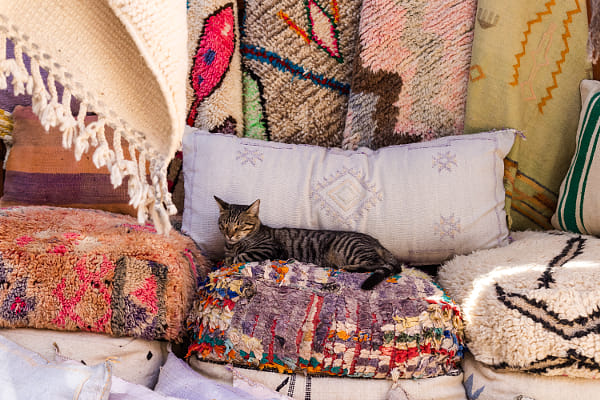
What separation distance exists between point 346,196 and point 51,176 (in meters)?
0.98

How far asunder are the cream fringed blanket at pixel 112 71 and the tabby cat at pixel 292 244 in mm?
866

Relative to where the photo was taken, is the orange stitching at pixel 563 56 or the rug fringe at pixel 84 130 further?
the orange stitching at pixel 563 56

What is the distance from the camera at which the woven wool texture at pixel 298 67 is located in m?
1.63

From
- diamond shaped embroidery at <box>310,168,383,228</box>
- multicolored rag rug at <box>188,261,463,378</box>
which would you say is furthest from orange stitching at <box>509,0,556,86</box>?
multicolored rag rug at <box>188,261,463,378</box>

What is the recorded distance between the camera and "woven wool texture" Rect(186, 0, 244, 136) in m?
1.56

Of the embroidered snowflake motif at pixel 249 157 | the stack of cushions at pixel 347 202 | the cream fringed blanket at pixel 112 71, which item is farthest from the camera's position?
the embroidered snowflake motif at pixel 249 157

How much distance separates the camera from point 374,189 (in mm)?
1371

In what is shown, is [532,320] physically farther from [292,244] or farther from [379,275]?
[292,244]

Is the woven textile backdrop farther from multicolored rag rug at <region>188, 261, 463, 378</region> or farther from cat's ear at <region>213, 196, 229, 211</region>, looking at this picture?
cat's ear at <region>213, 196, 229, 211</region>

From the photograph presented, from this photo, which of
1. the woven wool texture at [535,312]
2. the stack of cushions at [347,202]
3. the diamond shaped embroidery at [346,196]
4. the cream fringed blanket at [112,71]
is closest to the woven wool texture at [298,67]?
the stack of cushions at [347,202]

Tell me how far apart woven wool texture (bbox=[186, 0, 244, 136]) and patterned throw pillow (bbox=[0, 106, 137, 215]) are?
1.13ft

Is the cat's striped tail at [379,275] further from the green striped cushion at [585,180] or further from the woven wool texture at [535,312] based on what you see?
the green striped cushion at [585,180]

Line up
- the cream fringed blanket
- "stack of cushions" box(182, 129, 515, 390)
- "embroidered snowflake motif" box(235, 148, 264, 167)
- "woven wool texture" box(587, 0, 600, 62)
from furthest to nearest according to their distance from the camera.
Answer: "embroidered snowflake motif" box(235, 148, 264, 167) → "stack of cushions" box(182, 129, 515, 390) → "woven wool texture" box(587, 0, 600, 62) → the cream fringed blanket

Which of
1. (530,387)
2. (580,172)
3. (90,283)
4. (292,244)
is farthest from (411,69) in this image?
(90,283)
